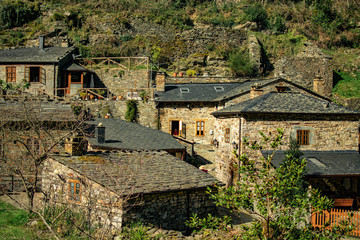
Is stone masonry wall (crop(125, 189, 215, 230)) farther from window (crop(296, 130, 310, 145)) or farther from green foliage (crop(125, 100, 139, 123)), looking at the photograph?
green foliage (crop(125, 100, 139, 123))

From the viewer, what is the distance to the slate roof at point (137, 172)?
35.4 ft

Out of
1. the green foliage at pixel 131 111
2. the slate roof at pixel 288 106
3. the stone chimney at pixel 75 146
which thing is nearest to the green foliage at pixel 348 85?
the slate roof at pixel 288 106

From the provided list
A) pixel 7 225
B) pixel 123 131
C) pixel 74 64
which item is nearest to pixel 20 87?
pixel 74 64

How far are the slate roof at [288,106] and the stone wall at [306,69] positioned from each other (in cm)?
1113

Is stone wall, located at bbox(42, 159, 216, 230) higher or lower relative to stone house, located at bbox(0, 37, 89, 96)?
lower

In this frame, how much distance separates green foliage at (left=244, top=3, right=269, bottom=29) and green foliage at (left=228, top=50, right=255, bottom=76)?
8.29 meters

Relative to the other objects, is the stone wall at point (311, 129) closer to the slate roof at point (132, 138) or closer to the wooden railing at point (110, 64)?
the slate roof at point (132, 138)

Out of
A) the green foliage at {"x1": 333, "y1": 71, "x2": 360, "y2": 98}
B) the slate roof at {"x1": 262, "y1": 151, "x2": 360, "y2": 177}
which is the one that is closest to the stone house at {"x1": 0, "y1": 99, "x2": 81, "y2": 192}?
the slate roof at {"x1": 262, "y1": 151, "x2": 360, "y2": 177}

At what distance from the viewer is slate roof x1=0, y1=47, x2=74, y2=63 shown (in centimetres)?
2538

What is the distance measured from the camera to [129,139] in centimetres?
1805

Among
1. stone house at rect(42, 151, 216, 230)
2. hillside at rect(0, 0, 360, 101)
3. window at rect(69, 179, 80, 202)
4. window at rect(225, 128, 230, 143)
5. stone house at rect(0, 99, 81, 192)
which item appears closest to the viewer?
stone house at rect(42, 151, 216, 230)

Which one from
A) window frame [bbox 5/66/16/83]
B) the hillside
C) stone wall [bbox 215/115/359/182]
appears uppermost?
the hillside

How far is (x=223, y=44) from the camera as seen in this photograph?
110 feet

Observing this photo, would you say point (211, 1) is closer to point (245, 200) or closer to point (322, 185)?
point (322, 185)
